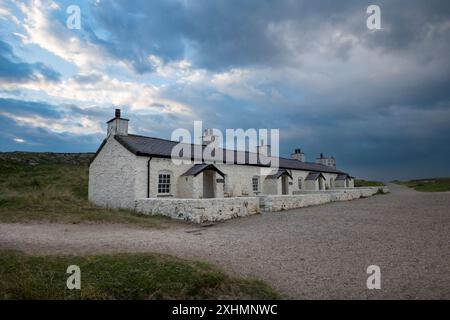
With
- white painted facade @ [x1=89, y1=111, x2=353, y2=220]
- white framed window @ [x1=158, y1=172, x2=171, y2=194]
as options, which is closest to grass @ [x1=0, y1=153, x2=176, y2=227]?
white painted facade @ [x1=89, y1=111, x2=353, y2=220]

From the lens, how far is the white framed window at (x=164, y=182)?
59.4 ft

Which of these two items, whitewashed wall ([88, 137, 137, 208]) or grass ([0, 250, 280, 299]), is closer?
grass ([0, 250, 280, 299])

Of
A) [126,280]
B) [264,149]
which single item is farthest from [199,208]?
[264,149]

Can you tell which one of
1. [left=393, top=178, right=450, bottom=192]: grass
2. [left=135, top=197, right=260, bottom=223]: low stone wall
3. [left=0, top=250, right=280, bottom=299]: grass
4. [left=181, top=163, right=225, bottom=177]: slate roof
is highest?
[left=181, top=163, right=225, bottom=177]: slate roof

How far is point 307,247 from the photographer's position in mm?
8383

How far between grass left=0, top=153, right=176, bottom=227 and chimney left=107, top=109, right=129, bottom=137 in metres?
5.15

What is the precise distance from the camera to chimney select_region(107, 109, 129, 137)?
1883cm

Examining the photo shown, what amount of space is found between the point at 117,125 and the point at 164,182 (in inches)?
204

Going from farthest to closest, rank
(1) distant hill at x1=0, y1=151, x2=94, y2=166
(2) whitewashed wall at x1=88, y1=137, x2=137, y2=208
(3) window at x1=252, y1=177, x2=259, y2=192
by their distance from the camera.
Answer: (1) distant hill at x1=0, y1=151, x2=94, y2=166 < (3) window at x1=252, y1=177, x2=259, y2=192 < (2) whitewashed wall at x1=88, y1=137, x2=137, y2=208

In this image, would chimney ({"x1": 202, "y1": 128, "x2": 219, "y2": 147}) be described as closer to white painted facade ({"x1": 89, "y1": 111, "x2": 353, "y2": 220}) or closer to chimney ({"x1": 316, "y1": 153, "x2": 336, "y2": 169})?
white painted facade ({"x1": 89, "y1": 111, "x2": 353, "y2": 220})

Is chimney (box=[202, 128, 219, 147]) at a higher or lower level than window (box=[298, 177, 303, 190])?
higher

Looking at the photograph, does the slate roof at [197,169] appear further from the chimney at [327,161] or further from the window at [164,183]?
the chimney at [327,161]

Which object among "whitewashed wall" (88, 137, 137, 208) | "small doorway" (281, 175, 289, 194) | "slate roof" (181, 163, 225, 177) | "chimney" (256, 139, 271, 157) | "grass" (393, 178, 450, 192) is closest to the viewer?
"whitewashed wall" (88, 137, 137, 208)
